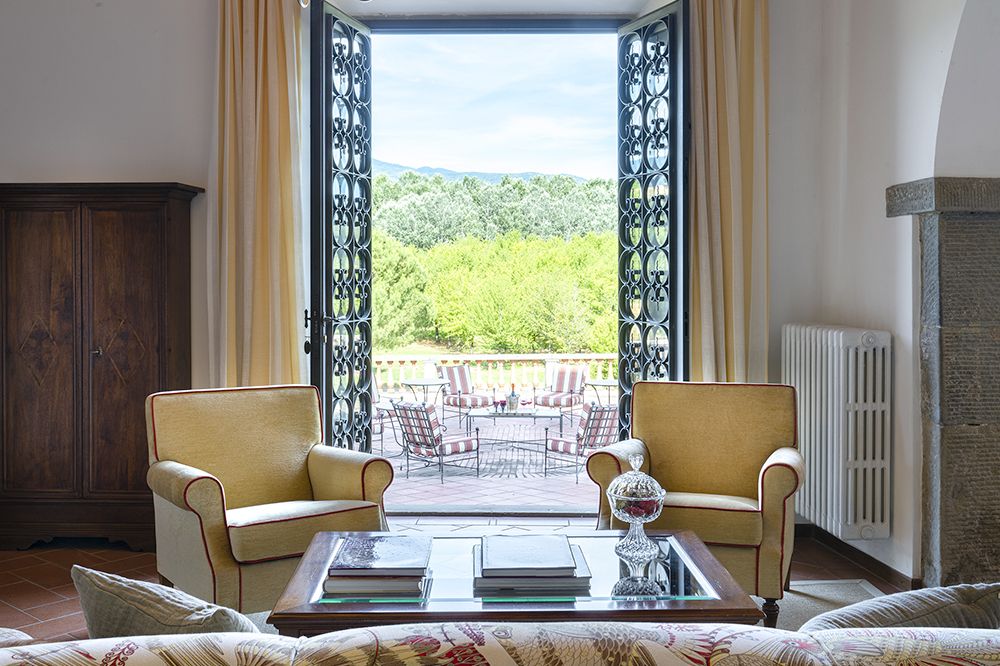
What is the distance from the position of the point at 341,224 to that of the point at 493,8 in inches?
63.8

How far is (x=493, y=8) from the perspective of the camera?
5.18m

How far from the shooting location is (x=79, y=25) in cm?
494

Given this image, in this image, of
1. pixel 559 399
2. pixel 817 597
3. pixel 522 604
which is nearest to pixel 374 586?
pixel 522 604

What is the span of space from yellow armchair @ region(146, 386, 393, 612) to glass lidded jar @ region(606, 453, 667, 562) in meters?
1.17

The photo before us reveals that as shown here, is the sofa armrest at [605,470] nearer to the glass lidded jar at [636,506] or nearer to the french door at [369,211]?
the glass lidded jar at [636,506]

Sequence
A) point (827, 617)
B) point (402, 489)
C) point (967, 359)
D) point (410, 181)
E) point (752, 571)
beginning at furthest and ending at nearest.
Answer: point (410, 181), point (402, 489), point (967, 359), point (752, 571), point (827, 617)

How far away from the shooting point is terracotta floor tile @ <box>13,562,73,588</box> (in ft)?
13.4

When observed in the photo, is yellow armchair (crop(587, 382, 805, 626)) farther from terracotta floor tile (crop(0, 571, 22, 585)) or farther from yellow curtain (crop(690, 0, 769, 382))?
terracotta floor tile (crop(0, 571, 22, 585))

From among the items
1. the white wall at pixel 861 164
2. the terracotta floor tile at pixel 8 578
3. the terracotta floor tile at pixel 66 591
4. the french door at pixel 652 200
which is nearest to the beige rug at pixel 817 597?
the white wall at pixel 861 164

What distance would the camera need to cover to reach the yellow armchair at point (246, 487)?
10.4 feet

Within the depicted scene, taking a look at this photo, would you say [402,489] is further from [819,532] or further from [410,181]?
[410,181]

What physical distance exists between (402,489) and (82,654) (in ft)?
18.7

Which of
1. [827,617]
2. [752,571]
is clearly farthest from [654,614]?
[752,571]

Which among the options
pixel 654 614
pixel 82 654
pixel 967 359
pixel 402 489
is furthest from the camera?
pixel 402 489
